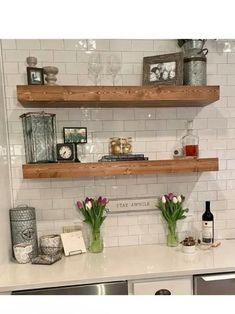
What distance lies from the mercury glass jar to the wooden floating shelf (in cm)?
12

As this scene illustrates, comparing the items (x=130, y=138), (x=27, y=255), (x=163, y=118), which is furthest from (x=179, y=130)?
(x=27, y=255)

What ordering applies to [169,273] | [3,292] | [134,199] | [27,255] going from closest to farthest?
1. [3,292]
2. [169,273]
3. [27,255]
4. [134,199]

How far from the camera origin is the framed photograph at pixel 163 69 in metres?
1.81

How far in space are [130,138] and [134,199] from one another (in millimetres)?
470

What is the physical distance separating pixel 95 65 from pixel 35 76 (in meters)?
0.44

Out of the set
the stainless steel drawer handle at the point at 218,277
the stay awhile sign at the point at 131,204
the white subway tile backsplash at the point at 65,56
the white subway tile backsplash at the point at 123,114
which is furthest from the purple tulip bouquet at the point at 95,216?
the white subway tile backsplash at the point at 65,56

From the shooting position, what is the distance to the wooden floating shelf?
1710 mm

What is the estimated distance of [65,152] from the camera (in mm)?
1832

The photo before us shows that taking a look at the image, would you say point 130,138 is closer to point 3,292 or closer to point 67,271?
point 67,271

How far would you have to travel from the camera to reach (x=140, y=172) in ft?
5.87

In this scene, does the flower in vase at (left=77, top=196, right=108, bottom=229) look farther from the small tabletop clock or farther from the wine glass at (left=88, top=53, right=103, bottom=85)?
the wine glass at (left=88, top=53, right=103, bottom=85)

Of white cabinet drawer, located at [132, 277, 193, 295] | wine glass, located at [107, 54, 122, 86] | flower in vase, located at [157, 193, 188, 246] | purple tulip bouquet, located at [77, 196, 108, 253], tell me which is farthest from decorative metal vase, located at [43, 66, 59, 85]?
white cabinet drawer, located at [132, 277, 193, 295]

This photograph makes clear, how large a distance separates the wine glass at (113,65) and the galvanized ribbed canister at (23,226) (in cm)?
113

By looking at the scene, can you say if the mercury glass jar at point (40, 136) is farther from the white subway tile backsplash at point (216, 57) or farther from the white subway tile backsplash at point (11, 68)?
the white subway tile backsplash at point (216, 57)
